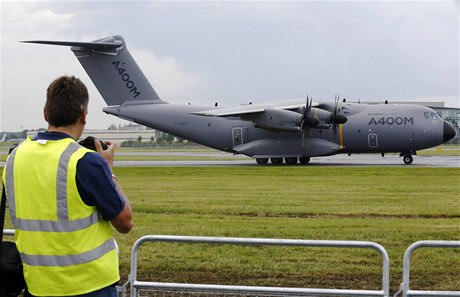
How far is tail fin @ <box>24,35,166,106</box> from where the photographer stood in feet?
134

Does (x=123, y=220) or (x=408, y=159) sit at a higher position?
(x=123, y=220)

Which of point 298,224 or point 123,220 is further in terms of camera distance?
point 298,224

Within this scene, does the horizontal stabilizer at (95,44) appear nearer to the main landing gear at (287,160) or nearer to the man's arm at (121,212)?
the main landing gear at (287,160)

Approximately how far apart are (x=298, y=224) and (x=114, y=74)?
2858 cm

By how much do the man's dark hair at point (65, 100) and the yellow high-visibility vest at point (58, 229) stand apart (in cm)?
13

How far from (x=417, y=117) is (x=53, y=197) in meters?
35.3

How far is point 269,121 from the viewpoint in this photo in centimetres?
3812

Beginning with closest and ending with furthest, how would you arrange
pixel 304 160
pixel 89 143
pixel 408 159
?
pixel 89 143, pixel 408 159, pixel 304 160

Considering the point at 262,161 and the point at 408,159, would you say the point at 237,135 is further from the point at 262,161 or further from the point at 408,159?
the point at 408,159

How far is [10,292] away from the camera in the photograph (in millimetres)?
4430

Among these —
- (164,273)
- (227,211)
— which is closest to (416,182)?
(227,211)

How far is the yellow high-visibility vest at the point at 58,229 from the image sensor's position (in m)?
4.23

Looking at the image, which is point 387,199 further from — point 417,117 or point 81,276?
point 417,117

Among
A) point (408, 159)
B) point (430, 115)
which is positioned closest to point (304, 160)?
point (408, 159)
